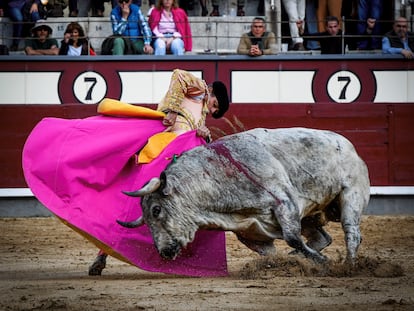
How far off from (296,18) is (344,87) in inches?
34.4

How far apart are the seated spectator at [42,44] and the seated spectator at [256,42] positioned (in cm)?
175

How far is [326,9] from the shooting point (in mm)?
12188

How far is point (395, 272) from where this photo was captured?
267 inches

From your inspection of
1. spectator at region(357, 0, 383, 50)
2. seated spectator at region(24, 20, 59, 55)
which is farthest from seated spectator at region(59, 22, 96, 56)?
spectator at region(357, 0, 383, 50)

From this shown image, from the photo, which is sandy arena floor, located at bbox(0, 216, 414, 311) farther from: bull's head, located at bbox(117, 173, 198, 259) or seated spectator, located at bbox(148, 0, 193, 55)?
seated spectator, located at bbox(148, 0, 193, 55)

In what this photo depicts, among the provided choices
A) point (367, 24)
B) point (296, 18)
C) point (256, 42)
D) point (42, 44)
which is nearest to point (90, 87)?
point (42, 44)

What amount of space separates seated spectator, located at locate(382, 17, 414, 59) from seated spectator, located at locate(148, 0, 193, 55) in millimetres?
1877

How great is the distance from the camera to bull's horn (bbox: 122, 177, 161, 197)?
251 inches

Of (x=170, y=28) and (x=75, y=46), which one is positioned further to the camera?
(x=75, y=46)

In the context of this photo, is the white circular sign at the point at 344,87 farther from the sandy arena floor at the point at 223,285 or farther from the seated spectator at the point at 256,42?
the sandy arena floor at the point at 223,285

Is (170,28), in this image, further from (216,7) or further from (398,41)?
(398,41)

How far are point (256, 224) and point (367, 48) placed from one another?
5.72 m

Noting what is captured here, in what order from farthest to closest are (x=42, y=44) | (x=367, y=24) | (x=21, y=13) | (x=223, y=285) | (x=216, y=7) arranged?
(x=216, y=7), (x=367, y=24), (x=21, y=13), (x=42, y=44), (x=223, y=285)

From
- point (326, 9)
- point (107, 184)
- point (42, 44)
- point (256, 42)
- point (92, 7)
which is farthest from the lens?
point (92, 7)
